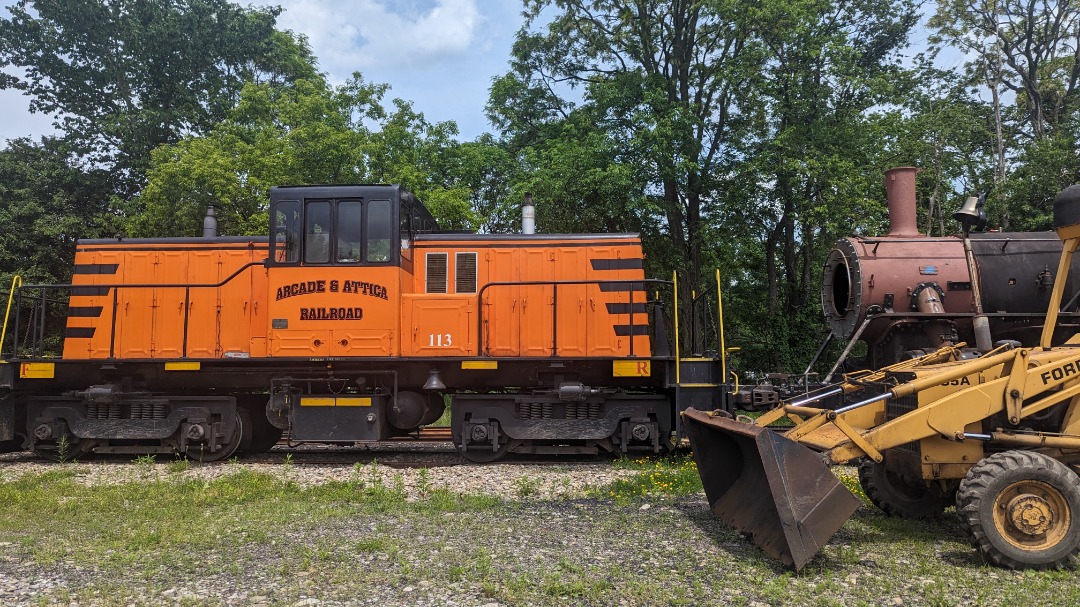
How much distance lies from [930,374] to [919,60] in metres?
21.1

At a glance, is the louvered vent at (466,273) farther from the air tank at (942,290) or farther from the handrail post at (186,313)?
the air tank at (942,290)

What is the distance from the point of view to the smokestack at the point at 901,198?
10484 millimetres

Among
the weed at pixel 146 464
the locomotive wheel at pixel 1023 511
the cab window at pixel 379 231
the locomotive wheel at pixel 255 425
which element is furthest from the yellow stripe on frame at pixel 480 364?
the locomotive wheel at pixel 1023 511

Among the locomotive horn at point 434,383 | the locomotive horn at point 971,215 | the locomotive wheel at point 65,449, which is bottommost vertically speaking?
the locomotive wheel at point 65,449

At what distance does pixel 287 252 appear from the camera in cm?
902

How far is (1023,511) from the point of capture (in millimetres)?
4418

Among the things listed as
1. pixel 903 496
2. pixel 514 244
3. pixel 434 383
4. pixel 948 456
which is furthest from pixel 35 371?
pixel 948 456

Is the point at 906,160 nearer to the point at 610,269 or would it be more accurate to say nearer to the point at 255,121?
the point at 610,269

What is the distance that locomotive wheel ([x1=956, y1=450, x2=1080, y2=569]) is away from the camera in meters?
4.38

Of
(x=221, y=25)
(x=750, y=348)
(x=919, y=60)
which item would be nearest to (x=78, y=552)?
(x=750, y=348)

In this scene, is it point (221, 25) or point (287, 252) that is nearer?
point (287, 252)

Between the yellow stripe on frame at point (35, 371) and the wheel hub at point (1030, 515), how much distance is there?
11147 millimetres

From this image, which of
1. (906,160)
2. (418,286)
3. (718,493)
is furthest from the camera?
(906,160)

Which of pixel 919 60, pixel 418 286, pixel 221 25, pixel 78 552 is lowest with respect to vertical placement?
pixel 78 552
